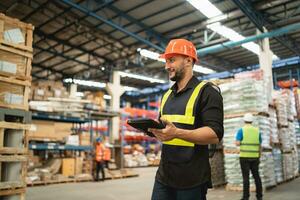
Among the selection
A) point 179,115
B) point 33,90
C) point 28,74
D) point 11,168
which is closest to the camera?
point 179,115

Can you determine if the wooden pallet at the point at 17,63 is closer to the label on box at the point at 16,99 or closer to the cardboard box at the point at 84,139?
the label on box at the point at 16,99

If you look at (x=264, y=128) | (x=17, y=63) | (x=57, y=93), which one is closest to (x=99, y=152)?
(x=57, y=93)

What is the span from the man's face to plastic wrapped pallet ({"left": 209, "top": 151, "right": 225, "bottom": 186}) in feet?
20.6

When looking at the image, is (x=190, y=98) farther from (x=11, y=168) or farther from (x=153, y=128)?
(x=11, y=168)

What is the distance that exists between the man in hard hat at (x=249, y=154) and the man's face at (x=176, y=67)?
441 cm

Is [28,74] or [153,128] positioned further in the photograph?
[28,74]

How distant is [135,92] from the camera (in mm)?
28047

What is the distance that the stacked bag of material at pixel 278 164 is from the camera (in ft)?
28.6

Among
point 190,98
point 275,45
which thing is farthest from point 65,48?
point 190,98

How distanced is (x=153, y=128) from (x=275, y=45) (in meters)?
16.5

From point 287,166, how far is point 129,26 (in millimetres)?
8834

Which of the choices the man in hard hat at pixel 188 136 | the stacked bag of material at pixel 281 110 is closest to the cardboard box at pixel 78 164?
the stacked bag of material at pixel 281 110

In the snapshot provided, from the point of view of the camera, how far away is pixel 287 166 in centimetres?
980

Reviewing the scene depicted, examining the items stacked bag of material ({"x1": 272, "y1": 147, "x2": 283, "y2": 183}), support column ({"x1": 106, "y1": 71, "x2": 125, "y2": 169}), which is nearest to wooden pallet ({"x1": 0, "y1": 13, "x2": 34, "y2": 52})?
stacked bag of material ({"x1": 272, "y1": 147, "x2": 283, "y2": 183})
